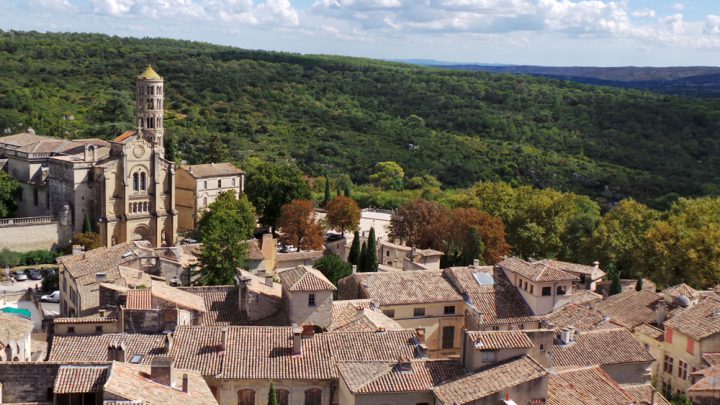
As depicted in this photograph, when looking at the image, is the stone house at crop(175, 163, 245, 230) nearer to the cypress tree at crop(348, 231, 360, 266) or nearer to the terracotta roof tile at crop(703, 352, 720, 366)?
the cypress tree at crop(348, 231, 360, 266)

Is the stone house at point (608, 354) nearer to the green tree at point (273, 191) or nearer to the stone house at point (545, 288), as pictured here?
the stone house at point (545, 288)

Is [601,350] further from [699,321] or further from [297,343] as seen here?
[297,343]

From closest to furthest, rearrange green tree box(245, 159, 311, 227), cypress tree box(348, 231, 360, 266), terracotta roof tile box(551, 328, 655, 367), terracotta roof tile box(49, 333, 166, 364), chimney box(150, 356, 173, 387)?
1. chimney box(150, 356, 173, 387)
2. terracotta roof tile box(49, 333, 166, 364)
3. terracotta roof tile box(551, 328, 655, 367)
4. cypress tree box(348, 231, 360, 266)
5. green tree box(245, 159, 311, 227)

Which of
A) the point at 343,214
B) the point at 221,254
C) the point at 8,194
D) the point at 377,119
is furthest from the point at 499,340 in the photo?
the point at 377,119

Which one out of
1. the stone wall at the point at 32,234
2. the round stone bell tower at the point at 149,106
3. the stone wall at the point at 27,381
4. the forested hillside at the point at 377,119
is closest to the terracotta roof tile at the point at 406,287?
the stone wall at the point at 27,381

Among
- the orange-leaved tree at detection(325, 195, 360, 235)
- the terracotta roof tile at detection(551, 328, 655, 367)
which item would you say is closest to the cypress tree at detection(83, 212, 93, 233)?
the orange-leaved tree at detection(325, 195, 360, 235)

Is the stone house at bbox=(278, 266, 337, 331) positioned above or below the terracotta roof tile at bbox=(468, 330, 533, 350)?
below
